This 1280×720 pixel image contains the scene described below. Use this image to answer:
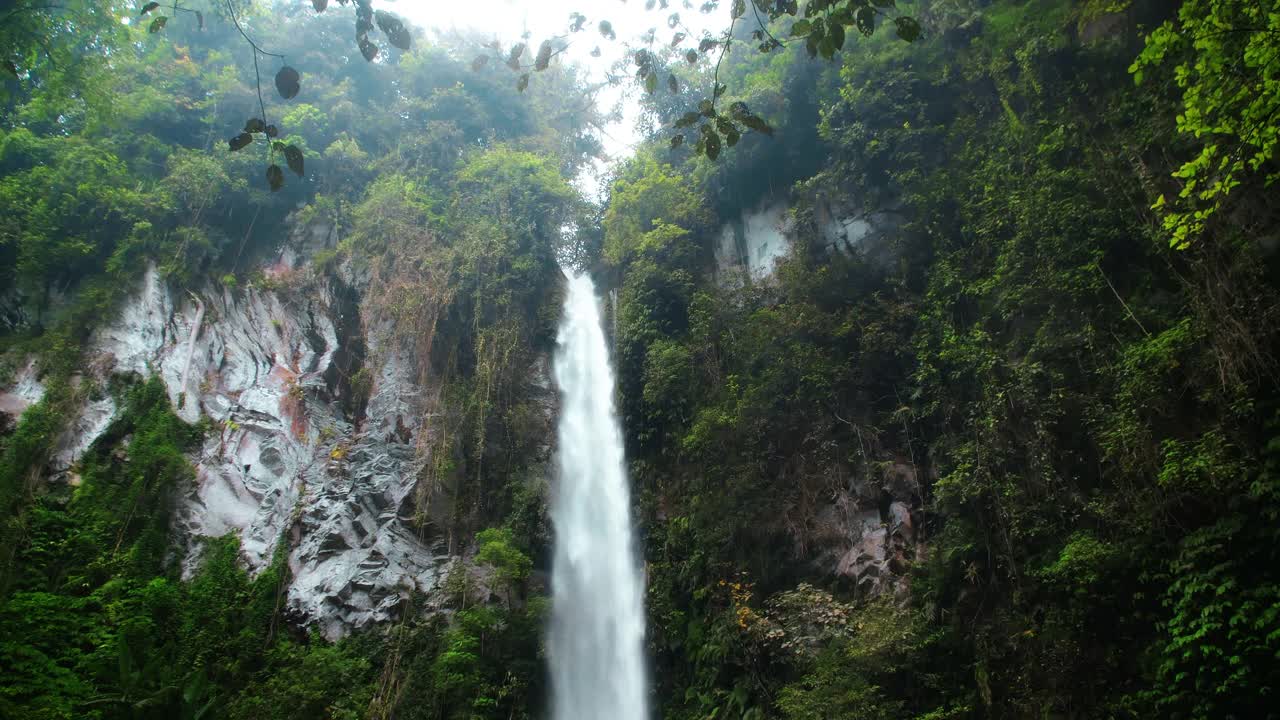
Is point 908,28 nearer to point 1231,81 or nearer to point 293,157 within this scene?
point 293,157

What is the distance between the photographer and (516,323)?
14.6 metres

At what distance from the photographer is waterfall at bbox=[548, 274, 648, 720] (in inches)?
415

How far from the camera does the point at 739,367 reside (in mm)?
11227

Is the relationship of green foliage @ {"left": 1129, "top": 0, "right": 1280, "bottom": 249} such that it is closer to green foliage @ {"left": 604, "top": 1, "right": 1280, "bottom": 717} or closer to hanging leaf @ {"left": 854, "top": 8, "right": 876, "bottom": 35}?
green foliage @ {"left": 604, "top": 1, "right": 1280, "bottom": 717}

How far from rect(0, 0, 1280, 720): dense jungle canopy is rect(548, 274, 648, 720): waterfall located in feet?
1.51

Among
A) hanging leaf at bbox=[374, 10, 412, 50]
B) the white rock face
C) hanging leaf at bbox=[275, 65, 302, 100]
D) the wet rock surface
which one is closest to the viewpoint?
hanging leaf at bbox=[275, 65, 302, 100]

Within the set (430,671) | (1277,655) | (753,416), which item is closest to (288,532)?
(430,671)

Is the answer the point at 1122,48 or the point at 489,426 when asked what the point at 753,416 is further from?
the point at 1122,48

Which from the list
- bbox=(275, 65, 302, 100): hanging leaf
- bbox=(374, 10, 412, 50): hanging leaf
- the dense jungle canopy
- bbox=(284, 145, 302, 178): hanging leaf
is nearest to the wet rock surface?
the dense jungle canopy

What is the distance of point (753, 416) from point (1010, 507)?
3947 millimetres

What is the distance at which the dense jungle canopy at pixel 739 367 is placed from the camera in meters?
5.83

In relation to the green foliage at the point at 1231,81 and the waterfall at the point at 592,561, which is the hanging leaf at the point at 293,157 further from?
the waterfall at the point at 592,561

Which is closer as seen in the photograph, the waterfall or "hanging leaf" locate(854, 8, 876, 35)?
"hanging leaf" locate(854, 8, 876, 35)

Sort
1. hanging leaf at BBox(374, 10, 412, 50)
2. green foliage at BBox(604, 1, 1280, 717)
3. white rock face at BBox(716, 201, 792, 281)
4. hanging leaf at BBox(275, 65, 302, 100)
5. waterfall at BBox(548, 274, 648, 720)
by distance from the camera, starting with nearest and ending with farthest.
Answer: hanging leaf at BBox(275, 65, 302, 100)
hanging leaf at BBox(374, 10, 412, 50)
green foliage at BBox(604, 1, 1280, 717)
waterfall at BBox(548, 274, 648, 720)
white rock face at BBox(716, 201, 792, 281)
